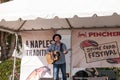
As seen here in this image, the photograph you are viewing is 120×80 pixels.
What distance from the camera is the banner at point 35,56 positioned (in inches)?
489

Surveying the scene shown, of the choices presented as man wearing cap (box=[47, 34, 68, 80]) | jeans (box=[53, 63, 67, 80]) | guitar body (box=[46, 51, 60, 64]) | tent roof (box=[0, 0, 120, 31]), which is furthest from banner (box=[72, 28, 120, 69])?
tent roof (box=[0, 0, 120, 31])

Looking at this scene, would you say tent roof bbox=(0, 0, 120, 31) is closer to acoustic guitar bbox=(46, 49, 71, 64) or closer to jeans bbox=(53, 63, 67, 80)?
acoustic guitar bbox=(46, 49, 71, 64)

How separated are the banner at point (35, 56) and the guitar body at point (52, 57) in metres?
0.63

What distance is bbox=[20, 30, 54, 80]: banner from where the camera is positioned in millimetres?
12422

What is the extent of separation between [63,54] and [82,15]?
9.82ft

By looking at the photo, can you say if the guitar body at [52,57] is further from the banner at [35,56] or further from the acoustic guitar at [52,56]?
the banner at [35,56]

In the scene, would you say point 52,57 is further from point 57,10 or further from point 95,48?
point 57,10

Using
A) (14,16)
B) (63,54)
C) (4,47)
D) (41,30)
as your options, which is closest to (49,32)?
(41,30)

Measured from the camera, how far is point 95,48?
12.1 metres

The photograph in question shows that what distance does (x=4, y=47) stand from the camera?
22.1 metres

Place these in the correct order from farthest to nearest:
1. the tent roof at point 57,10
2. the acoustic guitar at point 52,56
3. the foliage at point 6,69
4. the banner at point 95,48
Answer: the foliage at point 6,69 → the banner at point 95,48 → the acoustic guitar at point 52,56 → the tent roof at point 57,10

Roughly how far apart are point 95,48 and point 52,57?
1376mm

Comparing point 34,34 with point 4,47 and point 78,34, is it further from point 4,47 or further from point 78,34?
point 4,47

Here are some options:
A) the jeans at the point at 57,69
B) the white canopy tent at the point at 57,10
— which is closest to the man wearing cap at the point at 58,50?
the jeans at the point at 57,69
